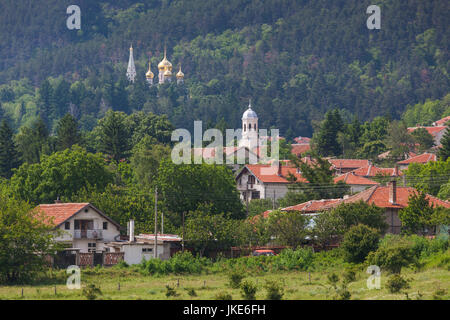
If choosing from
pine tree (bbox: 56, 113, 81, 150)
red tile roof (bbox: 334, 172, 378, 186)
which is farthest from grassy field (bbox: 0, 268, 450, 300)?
pine tree (bbox: 56, 113, 81, 150)

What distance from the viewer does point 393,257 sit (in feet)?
165

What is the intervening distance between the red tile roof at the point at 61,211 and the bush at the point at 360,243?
17.1 m

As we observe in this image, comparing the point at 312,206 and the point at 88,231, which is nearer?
the point at 88,231

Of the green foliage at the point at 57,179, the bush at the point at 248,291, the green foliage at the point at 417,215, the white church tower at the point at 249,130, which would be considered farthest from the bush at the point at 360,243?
the white church tower at the point at 249,130

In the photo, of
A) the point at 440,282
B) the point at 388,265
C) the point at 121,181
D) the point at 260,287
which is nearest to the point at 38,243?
the point at 260,287

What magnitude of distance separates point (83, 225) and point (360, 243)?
710 inches

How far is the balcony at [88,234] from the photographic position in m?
63.3

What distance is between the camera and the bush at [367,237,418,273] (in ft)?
165

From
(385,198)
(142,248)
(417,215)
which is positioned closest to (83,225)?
(142,248)

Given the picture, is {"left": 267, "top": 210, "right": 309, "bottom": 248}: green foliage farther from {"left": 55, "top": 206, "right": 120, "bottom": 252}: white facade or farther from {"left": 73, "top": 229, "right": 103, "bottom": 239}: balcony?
{"left": 73, "top": 229, "right": 103, "bottom": 239}: balcony

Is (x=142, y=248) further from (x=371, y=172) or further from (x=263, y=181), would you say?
(x=371, y=172)

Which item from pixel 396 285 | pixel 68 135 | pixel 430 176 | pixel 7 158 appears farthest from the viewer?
pixel 68 135

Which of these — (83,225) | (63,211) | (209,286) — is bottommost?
(209,286)
